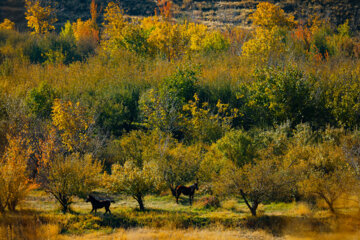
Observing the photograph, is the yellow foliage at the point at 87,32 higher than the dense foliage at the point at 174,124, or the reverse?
the yellow foliage at the point at 87,32

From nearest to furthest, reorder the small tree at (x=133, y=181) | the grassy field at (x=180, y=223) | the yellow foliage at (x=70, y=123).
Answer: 1. the grassy field at (x=180, y=223)
2. the small tree at (x=133, y=181)
3. the yellow foliage at (x=70, y=123)

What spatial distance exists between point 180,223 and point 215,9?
86659 millimetres

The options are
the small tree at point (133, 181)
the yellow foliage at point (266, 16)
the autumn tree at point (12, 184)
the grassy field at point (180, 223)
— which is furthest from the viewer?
the yellow foliage at point (266, 16)

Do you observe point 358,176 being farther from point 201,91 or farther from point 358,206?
point 201,91

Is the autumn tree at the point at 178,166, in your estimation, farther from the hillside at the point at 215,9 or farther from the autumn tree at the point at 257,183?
the hillside at the point at 215,9

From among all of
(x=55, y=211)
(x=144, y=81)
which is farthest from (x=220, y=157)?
(x=144, y=81)

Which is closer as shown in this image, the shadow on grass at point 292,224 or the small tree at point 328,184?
the shadow on grass at point 292,224

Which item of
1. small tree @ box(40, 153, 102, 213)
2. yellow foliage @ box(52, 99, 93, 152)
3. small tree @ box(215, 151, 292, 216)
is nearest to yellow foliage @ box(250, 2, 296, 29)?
yellow foliage @ box(52, 99, 93, 152)

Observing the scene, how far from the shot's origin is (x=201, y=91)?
Answer: 36.8 metres

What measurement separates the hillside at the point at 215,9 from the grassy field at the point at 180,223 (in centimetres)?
6928

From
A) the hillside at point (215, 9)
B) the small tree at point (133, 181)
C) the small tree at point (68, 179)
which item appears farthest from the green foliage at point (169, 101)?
the hillside at point (215, 9)

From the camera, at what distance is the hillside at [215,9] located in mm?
85438

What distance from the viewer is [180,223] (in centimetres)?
1936

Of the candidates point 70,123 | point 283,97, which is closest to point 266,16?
point 283,97
